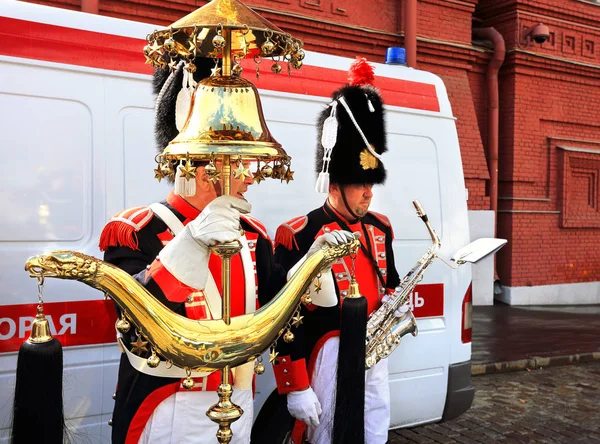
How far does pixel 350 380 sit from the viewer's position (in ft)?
7.11

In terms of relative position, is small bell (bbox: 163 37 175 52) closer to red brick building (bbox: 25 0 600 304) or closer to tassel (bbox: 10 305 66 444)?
tassel (bbox: 10 305 66 444)

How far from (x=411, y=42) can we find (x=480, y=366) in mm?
4693

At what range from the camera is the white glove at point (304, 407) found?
2.87m

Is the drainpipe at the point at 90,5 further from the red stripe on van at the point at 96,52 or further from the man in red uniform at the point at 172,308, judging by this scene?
the man in red uniform at the point at 172,308

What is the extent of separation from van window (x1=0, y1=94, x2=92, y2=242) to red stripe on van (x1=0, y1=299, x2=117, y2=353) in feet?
1.07

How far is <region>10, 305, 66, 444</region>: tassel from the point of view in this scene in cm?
166

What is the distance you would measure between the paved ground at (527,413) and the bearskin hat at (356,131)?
7.94 feet

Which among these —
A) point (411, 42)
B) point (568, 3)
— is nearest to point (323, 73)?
point (411, 42)

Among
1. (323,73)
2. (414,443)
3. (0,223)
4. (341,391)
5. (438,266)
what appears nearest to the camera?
(341,391)

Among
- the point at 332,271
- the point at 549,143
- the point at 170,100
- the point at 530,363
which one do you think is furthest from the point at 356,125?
the point at 549,143

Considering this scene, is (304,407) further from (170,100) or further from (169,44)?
(169,44)

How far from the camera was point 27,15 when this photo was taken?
9.85ft

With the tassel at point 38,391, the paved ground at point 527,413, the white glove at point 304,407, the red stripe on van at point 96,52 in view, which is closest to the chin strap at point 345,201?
the red stripe on van at point 96,52

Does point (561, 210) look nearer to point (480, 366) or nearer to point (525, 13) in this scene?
point (525, 13)
